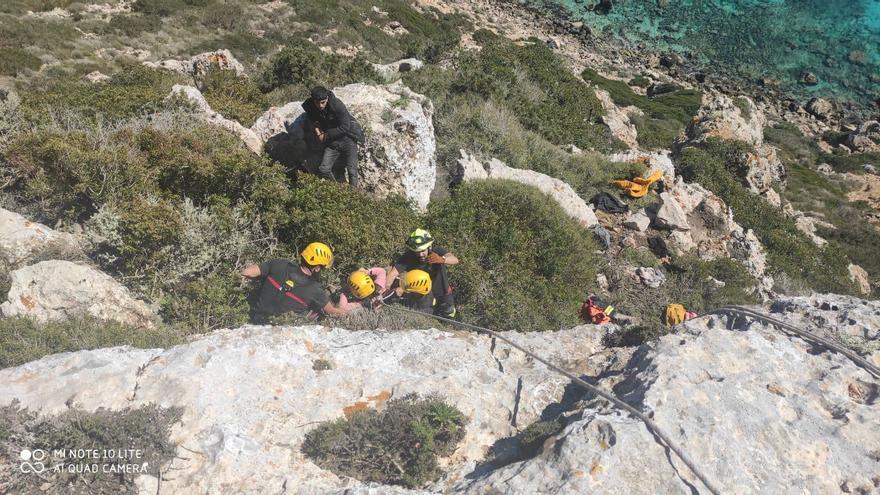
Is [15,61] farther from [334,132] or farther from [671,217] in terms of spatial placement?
[671,217]

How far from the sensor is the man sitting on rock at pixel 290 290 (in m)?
5.83

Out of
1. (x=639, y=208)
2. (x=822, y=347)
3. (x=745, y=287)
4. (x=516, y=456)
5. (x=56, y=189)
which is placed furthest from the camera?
(x=639, y=208)

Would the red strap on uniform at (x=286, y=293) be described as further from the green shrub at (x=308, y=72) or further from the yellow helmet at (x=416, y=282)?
the green shrub at (x=308, y=72)

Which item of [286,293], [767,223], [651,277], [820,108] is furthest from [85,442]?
[820,108]

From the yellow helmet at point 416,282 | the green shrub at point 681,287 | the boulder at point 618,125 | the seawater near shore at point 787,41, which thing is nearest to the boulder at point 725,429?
the yellow helmet at point 416,282

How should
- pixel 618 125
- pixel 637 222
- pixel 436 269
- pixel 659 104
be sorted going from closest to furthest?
pixel 436 269 < pixel 637 222 < pixel 618 125 < pixel 659 104

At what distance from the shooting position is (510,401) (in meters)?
4.92

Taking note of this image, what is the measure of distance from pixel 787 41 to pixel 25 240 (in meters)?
37.4

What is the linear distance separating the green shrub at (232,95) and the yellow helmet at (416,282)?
5.00 m

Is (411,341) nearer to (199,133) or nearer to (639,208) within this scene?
(199,133)

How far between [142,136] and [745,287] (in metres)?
10.9

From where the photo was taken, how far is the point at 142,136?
733cm

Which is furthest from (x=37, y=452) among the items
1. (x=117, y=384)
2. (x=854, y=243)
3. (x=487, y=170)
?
(x=854, y=243)

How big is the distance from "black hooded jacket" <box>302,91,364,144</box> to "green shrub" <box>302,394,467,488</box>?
15.0ft
